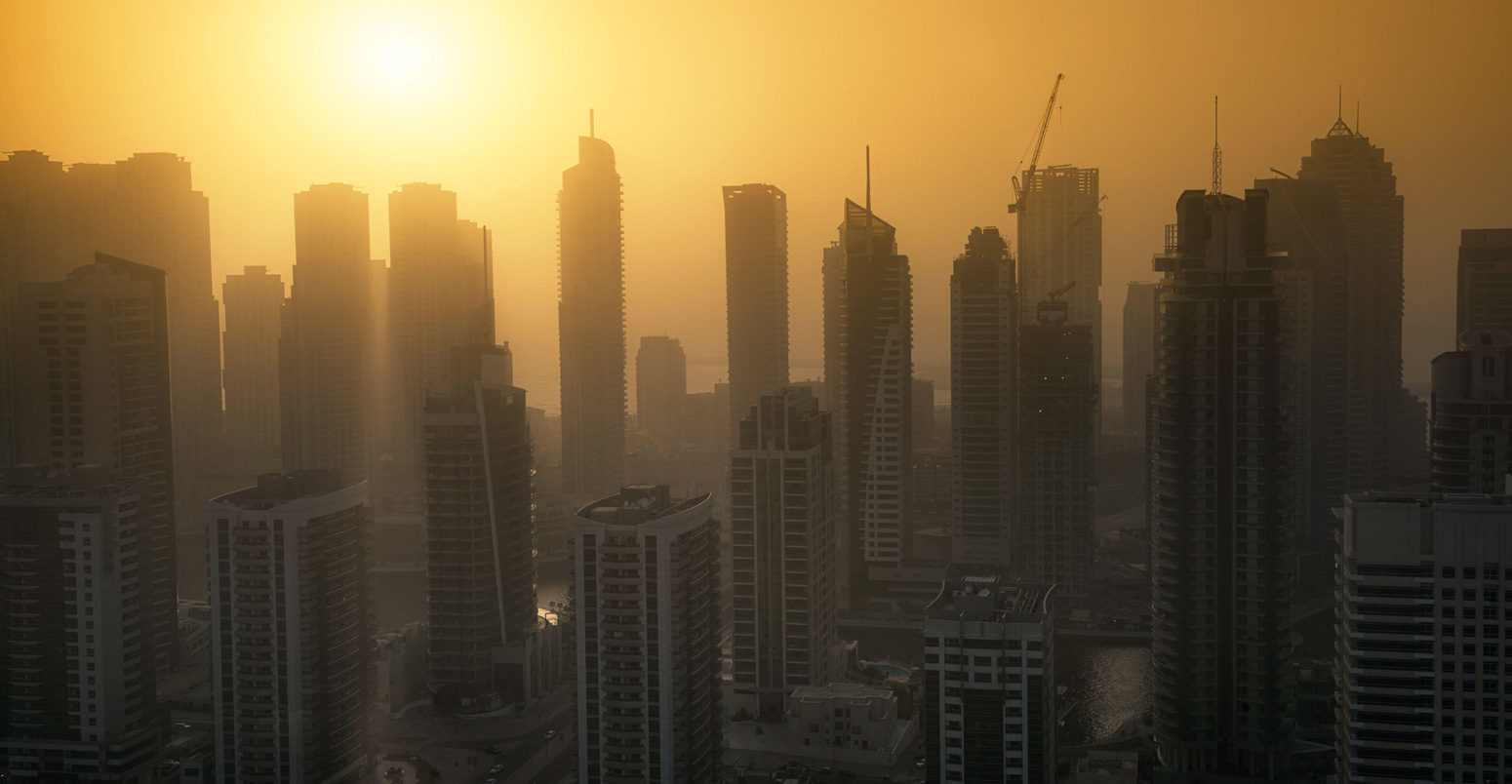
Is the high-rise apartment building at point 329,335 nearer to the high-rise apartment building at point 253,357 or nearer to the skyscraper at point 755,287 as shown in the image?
the high-rise apartment building at point 253,357

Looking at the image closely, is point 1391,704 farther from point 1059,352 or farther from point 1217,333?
point 1059,352

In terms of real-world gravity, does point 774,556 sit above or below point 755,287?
below

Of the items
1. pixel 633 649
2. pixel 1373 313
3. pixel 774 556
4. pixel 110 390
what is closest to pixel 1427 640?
pixel 633 649

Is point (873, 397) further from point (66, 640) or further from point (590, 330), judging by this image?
point (66, 640)

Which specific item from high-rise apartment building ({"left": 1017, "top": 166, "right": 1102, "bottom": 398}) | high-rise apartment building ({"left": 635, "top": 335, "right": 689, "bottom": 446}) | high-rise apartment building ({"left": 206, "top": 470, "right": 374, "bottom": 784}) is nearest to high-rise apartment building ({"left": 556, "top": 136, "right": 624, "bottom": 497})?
high-rise apartment building ({"left": 635, "top": 335, "right": 689, "bottom": 446})

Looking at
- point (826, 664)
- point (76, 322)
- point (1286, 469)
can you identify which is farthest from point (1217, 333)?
point (76, 322)
